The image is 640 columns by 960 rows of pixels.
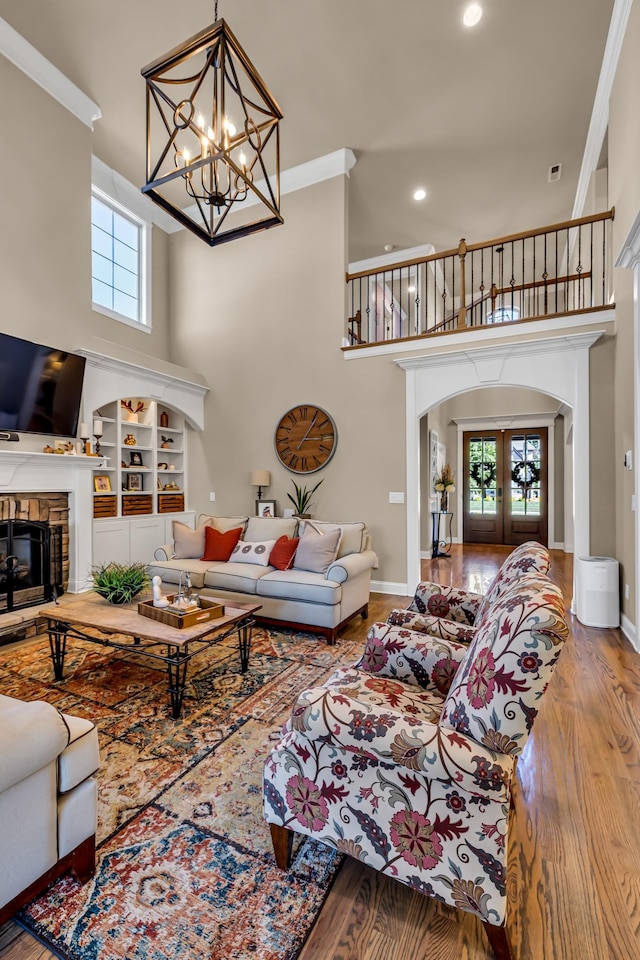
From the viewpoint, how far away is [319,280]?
19.2 feet

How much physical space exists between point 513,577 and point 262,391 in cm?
510

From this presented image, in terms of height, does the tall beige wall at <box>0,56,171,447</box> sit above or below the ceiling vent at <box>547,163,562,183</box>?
below

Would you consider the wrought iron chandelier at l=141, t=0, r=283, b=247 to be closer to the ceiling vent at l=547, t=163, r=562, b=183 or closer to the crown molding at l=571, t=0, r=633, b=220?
the crown molding at l=571, t=0, r=633, b=220

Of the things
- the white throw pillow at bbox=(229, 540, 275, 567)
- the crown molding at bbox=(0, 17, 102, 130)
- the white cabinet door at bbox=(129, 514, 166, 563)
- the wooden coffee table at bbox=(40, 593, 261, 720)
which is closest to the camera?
the wooden coffee table at bbox=(40, 593, 261, 720)

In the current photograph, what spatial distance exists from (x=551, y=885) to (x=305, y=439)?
4.85 m

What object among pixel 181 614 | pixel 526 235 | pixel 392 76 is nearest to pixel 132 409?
pixel 181 614

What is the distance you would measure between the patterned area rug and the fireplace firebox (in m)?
1.62

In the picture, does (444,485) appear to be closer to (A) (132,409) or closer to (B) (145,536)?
(B) (145,536)

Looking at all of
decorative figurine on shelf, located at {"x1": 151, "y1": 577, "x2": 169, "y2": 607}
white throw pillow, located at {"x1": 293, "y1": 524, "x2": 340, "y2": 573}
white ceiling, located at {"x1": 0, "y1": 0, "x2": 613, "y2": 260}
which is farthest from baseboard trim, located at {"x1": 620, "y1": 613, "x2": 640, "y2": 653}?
white ceiling, located at {"x1": 0, "y1": 0, "x2": 613, "y2": 260}

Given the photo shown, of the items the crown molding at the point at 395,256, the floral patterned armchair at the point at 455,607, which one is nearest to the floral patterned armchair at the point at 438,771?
the floral patterned armchair at the point at 455,607

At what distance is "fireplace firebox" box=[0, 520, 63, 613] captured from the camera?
171 inches

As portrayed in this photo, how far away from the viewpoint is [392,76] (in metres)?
4.51

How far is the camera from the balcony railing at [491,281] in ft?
16.4

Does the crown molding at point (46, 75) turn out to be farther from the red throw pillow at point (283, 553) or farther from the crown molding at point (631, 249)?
the crown molding at point (631, 249)
